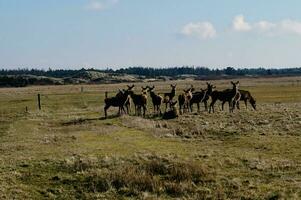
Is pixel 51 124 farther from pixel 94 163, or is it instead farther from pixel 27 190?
pixel 27 190

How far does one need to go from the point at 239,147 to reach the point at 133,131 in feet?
27.5

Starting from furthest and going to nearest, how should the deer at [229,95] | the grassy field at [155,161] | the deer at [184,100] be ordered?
the deer at [229,95] < the deer at [184,100] < the grassy field at [155,161]

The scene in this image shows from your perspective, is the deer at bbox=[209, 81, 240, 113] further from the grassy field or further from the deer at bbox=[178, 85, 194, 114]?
the grassy field

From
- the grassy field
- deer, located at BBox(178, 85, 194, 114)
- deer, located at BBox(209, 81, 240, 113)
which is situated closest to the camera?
the grassy field

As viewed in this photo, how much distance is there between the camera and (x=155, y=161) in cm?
2264

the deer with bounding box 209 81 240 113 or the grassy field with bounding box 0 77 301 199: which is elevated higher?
the deer with bounding box 209 81 240 113

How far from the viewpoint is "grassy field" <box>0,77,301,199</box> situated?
63.8 ft

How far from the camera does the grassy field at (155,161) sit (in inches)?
765

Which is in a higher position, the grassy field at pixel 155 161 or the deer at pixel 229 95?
the deer at pixel 229 95

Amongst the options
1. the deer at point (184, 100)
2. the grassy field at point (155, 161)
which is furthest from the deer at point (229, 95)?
the grassy field at point (155, 161)

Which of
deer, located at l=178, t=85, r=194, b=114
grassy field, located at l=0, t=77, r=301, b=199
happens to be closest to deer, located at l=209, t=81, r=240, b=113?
deer, located at l=178, t=85, r=194, b=114

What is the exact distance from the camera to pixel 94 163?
22.9 m

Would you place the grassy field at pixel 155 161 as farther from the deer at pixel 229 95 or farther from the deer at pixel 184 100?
the deer at pixel 229 95

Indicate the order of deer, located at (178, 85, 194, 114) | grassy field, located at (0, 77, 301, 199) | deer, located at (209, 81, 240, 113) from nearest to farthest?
grassy field, located at (0, 77, 301, 199) → deer, located at (178, 85, 194, 114) → deer, located at (209, 81, 240, 113)
